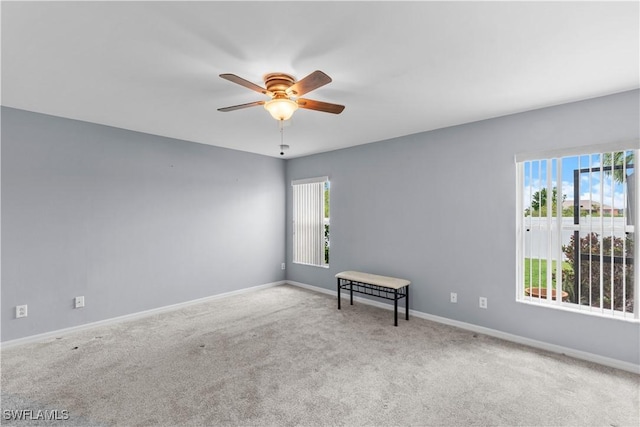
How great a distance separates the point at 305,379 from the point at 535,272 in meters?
2.61

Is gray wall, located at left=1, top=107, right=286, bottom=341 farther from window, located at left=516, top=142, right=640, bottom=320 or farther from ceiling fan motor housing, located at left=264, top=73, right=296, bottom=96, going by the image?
window, located at left=516, top=142, right=640, bottom=320

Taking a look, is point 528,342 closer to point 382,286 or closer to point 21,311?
point 382,286

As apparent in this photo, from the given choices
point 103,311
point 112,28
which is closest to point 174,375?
point 103,311

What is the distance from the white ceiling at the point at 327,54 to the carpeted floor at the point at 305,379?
243cm

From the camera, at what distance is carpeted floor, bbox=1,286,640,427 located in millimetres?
1990

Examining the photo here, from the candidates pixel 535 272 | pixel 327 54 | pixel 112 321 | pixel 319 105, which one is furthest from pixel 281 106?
pixel 112 321

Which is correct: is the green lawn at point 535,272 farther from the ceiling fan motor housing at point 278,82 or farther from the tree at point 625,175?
the ceiling fan motor housing at point 278,82

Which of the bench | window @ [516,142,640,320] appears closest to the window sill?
window @ [516,142,640,320]

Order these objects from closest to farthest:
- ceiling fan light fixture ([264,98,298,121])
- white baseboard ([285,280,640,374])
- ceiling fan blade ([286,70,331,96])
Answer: ceiling fan blade ([286,70,331,96])
ceiling fan light fixture ([264,98,298,121])
white baseboard ([285,280,640,374])

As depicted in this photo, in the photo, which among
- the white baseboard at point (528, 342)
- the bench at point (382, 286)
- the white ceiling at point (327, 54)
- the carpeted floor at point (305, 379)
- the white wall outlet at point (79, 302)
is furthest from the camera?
the bench at point (382, 286)

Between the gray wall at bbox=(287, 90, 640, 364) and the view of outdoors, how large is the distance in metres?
0.17

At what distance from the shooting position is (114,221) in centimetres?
369

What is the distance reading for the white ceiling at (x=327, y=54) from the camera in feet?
5.22

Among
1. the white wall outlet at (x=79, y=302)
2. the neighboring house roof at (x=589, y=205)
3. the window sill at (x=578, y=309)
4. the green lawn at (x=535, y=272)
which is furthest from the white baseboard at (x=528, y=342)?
the white wall outlet at (x=79, y=302)
